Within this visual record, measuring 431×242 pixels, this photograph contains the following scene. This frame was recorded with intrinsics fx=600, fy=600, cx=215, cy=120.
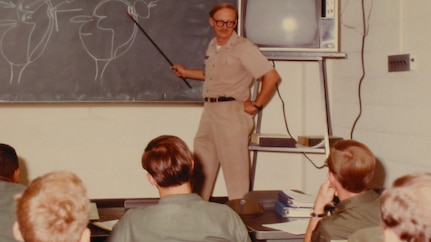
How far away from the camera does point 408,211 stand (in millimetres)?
1280

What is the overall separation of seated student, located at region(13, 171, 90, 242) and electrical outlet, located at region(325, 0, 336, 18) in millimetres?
2870

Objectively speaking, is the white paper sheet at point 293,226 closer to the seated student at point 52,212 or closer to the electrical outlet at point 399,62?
the seated student at point 52,212

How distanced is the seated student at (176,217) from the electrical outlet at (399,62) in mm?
1975

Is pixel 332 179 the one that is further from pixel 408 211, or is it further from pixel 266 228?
pixel 408 211

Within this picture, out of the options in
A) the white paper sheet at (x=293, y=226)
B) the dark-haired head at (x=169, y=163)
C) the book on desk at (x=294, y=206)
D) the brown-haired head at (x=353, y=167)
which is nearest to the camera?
the dark-haired head at (x=169, y=163)

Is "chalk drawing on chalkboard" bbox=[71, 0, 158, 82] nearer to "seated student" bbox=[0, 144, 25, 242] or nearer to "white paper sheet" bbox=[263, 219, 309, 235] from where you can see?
"seated student" bbox=[0, 144, 25, 242]

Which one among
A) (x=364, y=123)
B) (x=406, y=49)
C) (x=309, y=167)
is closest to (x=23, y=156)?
(x=309, y=167)

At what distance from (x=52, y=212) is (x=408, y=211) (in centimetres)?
80

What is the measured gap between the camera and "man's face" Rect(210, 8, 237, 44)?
12.6ft

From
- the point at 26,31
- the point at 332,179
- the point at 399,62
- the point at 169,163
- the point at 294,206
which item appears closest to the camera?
the point at 169,163

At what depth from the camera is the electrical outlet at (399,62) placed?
3.53 metres

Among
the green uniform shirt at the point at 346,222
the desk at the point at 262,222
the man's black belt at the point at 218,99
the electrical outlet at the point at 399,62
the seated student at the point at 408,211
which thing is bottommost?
the desk at the point at 262,222

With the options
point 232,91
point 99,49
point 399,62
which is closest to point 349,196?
point 399,62

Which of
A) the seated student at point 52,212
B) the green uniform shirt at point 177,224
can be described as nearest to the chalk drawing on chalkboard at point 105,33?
the green uniform shirt at point 177,224
